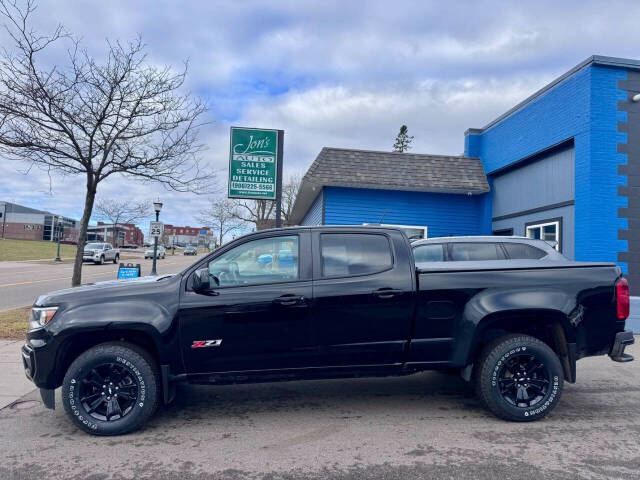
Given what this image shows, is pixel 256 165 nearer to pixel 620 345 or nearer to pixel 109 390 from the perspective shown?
pixel 109 390

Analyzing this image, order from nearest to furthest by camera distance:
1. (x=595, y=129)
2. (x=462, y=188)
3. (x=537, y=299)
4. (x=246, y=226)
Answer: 1. (x=537, y=299)
2. (x=595, y=129)
3. (x=462, y=188)
4. (x=246, y=226)

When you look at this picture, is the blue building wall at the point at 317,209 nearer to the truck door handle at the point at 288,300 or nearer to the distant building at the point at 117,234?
the truck door handle at the point at 288,300

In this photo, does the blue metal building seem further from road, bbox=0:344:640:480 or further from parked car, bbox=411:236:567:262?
road, bbox=0:344:640:480

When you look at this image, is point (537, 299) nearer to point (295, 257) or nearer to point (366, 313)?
point (366, 313)

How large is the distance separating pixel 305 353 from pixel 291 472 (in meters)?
1.03

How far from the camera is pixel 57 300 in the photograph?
3746 millimetres

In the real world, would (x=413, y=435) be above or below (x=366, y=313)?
below

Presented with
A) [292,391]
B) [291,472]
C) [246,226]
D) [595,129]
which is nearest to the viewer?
[291,472]

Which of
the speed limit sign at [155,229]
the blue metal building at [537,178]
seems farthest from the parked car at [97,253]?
the blue metal building at [537,178]

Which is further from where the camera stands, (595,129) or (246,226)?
(246,226)

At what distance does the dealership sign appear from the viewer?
955 centimetres

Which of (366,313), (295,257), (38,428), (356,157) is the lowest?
(38,428)

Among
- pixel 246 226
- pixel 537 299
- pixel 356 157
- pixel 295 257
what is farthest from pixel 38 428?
pixel 246 226

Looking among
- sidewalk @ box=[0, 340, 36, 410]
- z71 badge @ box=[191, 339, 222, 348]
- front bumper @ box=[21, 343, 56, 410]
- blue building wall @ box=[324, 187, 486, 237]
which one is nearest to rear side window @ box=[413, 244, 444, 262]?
z71 badge @ box=[191, 339, 222, 348]
